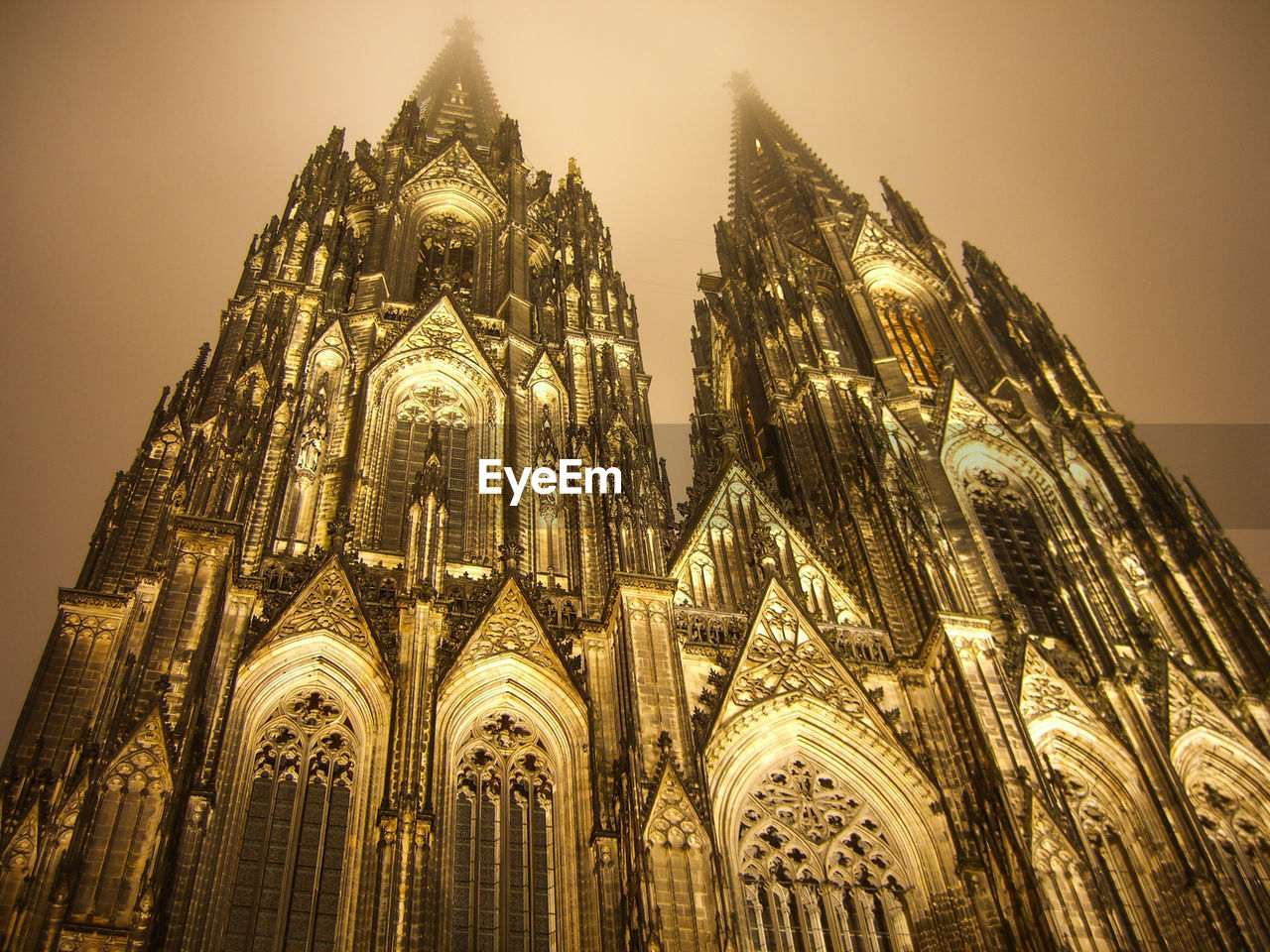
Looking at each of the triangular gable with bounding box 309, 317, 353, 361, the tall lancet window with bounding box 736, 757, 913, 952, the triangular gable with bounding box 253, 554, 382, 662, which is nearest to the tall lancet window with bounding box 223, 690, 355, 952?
the triangular gable with bounding box 253, 554, 382, 662

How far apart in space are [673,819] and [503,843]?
7.47 feet

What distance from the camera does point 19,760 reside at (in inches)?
654

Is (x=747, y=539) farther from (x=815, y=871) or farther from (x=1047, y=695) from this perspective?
(x=815, y=871)

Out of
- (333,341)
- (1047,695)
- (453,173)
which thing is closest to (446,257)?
(453,173)

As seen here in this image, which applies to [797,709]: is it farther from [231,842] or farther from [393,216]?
[393,216]

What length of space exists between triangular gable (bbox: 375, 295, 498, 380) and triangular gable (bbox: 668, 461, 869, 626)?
4.97 m

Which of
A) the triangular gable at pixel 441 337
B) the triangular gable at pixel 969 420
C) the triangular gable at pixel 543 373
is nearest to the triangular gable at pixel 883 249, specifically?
the triangular gable at pixel 969 420

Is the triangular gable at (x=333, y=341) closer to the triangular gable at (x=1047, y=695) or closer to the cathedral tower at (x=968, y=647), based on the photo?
the cathedral tower at (x=968, y=647)

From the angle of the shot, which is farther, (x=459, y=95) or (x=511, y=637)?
(x=459, y=95)

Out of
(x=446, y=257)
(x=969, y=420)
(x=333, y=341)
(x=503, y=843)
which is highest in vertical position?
(x=446, y=257)

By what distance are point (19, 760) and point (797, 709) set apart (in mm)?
10804

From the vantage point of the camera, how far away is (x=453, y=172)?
108 feet

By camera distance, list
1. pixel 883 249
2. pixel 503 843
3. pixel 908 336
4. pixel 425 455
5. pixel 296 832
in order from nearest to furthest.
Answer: pixel 296 832 < pixel 503 843 < pixel 425 455 < pixel 908 336 < pixel 883 249

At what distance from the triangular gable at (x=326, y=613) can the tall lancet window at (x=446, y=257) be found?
33.3 ft
